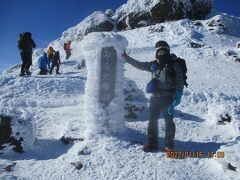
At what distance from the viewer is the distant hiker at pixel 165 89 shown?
573 cm

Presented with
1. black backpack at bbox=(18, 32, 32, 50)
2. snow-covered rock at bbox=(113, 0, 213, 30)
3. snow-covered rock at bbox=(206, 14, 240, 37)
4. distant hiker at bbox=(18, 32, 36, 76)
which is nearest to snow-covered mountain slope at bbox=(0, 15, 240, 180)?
distant hiker at bbox=(18, 32, 36, 76)

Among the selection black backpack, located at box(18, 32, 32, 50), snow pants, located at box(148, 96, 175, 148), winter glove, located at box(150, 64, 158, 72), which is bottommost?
snow pants, located at box(148, 96, 175, 148)

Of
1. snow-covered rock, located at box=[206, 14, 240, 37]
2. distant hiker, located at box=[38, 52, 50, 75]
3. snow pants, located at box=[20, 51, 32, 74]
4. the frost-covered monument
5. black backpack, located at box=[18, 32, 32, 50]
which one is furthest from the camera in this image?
snow-covered rock, located at box=[206, 14, 240, 37]

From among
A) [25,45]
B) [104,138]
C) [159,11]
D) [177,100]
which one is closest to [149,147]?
[104,138]

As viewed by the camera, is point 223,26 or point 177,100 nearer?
point 177,100

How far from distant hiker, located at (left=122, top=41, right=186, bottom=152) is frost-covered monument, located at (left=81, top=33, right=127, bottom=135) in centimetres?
77

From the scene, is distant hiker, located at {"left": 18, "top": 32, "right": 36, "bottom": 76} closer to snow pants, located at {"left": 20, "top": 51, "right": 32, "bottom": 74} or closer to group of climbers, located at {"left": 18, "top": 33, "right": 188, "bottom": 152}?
snow pants, located at {"left": 20, "top": 51, "right": 32, "bottom": 74}

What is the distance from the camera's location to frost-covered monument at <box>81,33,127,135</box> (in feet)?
20.8

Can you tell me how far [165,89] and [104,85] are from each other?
4.07ft

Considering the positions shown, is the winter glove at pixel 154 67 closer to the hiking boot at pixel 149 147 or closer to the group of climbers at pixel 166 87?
the group of climbers at pixel 166 87

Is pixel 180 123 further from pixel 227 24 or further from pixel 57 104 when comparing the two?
pixel 227 24

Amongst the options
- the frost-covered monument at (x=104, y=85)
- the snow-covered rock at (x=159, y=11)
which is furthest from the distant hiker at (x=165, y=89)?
the snow-covered rock at (x=159, y=11)

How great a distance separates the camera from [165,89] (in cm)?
585

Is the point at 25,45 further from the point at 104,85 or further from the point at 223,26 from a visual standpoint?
the point at 223,26
